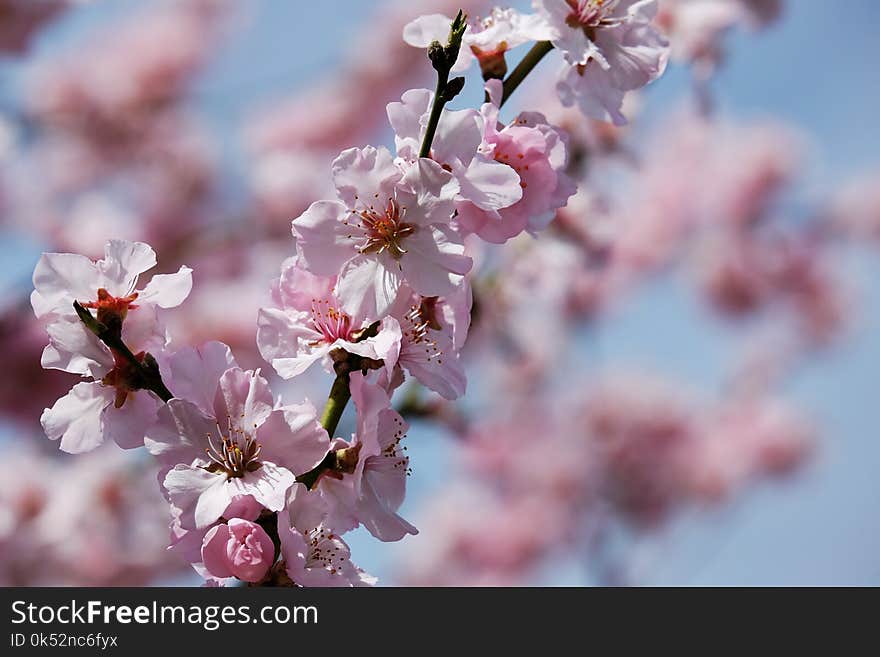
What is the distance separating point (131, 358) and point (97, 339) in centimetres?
5

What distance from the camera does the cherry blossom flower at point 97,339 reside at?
0.92 metres

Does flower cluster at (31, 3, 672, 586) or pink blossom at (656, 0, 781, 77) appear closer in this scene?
flower cluster at (31, 3, 672, 586)

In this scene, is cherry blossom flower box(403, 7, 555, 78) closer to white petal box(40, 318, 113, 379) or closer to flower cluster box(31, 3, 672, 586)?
flower cluster box(31, 3, 672, 586)

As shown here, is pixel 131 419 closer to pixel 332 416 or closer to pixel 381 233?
pixel 332 416

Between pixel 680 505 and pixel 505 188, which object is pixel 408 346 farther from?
pixel 680 505

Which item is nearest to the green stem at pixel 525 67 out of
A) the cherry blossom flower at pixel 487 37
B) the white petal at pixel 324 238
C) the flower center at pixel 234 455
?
the cherry blossom flower at pixel 487 37

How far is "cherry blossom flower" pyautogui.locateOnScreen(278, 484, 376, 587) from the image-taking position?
2.89 feet

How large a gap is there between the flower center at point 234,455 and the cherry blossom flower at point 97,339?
93 millimetres

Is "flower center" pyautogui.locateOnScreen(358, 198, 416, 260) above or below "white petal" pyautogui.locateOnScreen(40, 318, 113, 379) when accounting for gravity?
above

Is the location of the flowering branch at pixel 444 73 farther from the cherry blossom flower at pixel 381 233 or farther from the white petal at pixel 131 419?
the white petal at pixel 131 419

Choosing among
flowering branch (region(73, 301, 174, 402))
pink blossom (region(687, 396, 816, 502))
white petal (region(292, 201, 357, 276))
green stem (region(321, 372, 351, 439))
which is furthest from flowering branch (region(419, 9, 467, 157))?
pink blossom (region(687, 396, 816, 502))

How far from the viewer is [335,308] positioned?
957 millimetres

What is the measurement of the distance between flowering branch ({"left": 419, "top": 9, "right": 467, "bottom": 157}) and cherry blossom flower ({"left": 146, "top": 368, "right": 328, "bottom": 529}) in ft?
1.03
